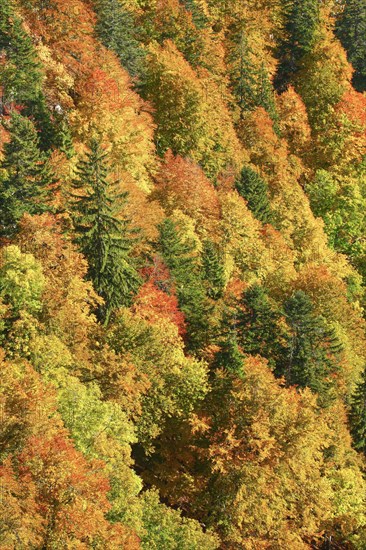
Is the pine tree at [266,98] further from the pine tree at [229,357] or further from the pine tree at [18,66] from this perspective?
the pine tree at [229,357]

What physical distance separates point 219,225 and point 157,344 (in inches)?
924

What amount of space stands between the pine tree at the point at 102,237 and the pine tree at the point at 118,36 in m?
34.4

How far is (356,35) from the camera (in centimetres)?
11806

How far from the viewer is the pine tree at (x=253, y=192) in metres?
79.2

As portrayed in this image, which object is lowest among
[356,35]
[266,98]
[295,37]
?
[266,98]

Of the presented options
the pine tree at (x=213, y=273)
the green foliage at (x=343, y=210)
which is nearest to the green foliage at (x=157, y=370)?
the pine tree at (x=213, y=273)

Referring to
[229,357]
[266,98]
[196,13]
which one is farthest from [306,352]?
[196,13]

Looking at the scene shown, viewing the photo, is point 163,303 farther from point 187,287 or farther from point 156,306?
point 187,287

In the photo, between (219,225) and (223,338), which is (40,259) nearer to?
(223,338)

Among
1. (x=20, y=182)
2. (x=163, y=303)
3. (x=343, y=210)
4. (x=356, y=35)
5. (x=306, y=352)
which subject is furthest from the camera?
(x=356, y=35)

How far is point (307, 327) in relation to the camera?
60.2 metres

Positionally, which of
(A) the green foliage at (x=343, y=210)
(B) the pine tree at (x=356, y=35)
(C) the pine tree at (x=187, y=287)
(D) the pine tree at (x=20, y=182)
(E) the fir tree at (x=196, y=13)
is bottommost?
(A) the green foliage at (x=343, y=210)

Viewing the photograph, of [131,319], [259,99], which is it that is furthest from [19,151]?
[259,99]

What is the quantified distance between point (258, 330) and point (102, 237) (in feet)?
48.8
